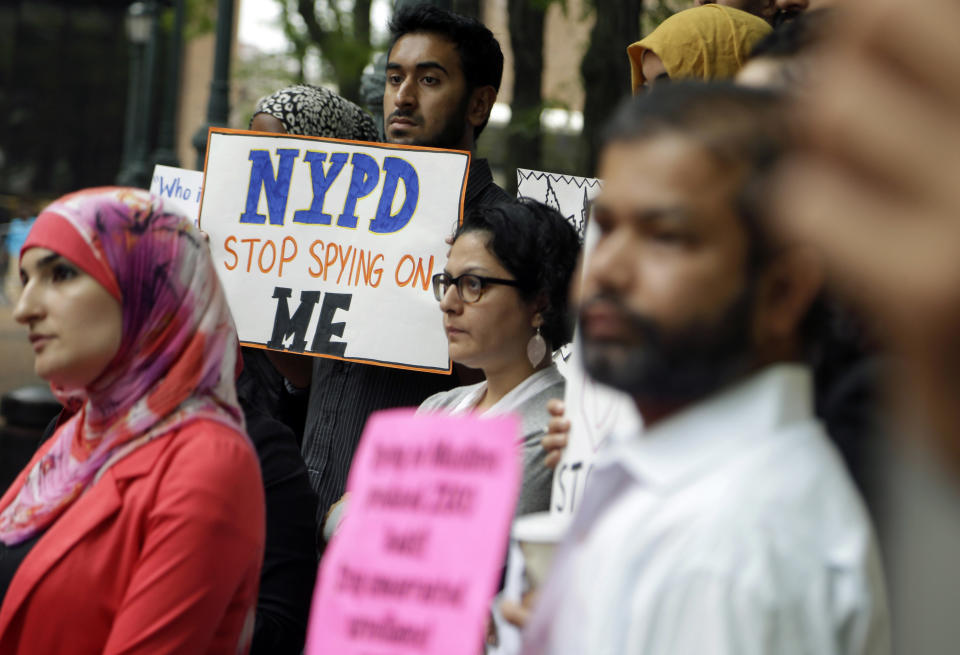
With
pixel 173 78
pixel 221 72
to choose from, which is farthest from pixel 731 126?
pixel 173 78

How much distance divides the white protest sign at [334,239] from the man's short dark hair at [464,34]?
442 millimetres

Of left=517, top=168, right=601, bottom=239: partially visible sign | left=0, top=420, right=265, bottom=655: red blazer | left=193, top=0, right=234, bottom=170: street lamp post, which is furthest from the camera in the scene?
left=193, top=0, right=234, bottom=170: street lamp post

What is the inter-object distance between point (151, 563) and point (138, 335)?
0.45 m

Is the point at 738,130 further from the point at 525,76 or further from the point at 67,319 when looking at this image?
the point at 525,76

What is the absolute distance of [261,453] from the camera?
265cm

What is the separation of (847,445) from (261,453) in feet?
4.85

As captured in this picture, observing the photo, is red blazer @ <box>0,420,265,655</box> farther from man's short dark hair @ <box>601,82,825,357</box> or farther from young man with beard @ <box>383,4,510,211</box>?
young man with beard @ <box>383,4,510,211</box>

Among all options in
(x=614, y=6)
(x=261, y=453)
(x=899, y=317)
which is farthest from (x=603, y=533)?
(x=614, y=6)

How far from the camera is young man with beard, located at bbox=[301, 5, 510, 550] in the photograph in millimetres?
3443

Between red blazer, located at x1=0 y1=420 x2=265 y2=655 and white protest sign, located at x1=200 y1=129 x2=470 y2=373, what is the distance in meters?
1.34

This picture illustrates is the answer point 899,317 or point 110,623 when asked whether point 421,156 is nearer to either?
point 110,623

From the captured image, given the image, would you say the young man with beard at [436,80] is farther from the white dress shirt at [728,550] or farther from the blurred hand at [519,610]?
the white dress shirt at [728,550]

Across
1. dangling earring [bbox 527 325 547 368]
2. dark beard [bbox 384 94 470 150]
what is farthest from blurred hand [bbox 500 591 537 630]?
dark beard [bbox 384 94 470 150]

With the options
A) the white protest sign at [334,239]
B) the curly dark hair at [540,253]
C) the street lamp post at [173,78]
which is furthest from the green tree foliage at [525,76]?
the curly dark hair at [540,253]
